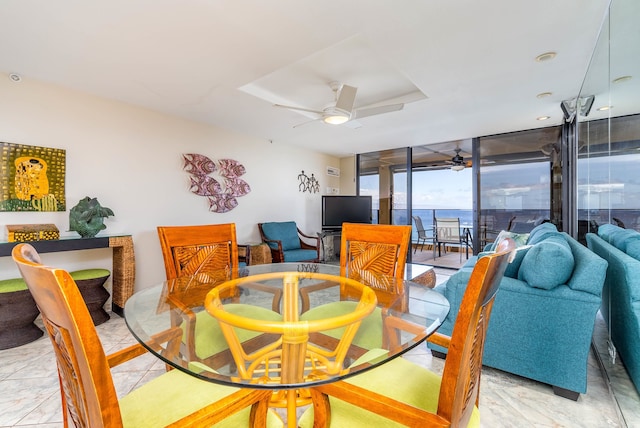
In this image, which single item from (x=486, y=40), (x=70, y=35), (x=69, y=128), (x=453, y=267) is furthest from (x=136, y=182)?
(x=453, y=267)

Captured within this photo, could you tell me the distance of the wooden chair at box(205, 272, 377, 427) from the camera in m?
0.98

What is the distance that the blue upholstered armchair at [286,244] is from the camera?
4406 mm

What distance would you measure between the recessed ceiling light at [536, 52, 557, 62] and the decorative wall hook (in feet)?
13.1

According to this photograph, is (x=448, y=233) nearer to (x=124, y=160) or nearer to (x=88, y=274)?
(x=124, y=160)

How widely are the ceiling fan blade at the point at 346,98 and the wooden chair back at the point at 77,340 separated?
2533mm

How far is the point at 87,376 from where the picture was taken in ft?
1.98

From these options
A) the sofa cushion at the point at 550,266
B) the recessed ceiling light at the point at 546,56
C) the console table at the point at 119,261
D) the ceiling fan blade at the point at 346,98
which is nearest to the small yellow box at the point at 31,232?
the console table at the point at 119,261

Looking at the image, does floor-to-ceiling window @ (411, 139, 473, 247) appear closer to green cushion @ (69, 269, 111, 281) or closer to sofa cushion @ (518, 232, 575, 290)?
sofa cushion @ (518, 232, 575, 290)

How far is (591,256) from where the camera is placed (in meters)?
1.78

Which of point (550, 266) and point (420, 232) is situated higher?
point (550, 266)

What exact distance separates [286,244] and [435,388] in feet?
12.9

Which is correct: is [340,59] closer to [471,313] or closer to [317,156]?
[471,313]

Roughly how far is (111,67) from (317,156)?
157 inches

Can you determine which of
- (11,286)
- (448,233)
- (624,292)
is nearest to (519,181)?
(448,233)
